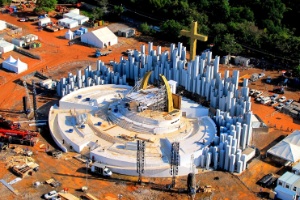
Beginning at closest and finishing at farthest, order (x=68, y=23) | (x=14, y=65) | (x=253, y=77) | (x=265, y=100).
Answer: (x=265, y=100), (x=253, y=77), (x=14, y=65), (x=68, y=23)

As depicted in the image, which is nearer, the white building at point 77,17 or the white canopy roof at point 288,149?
the white canopy roof at point 288,149

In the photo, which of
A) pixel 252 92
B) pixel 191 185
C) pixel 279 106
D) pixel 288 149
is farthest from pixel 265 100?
pixel 191 185

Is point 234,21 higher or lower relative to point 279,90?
higher

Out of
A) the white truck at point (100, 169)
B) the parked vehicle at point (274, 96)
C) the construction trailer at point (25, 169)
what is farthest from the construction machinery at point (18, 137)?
the parked vehicle at point (274, 96)

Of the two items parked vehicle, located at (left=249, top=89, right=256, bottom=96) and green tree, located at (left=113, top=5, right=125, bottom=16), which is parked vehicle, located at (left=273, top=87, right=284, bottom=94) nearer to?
parked vehicle, located at (left=249, top=89, right=256, bottom=96)

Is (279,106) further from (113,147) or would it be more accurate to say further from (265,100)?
(113,147)

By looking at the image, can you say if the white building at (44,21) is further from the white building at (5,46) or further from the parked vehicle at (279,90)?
the parked vehicle at (279,90)
